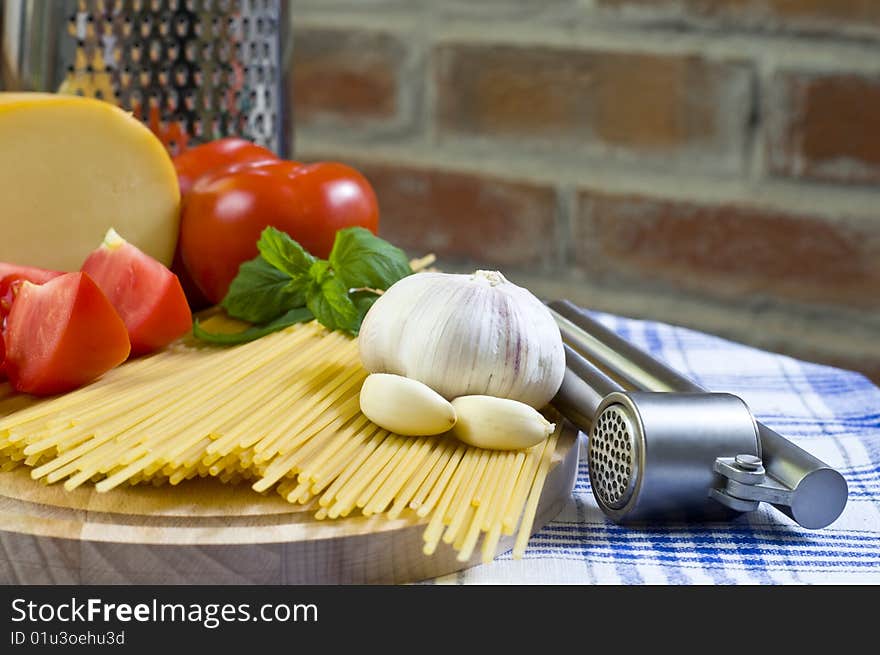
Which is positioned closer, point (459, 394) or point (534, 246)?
point (459, 394)

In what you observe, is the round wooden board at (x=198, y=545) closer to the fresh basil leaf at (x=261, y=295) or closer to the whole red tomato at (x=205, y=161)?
the fresh basil leaf at (x=261, y=295)

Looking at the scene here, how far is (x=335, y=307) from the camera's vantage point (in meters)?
0.75

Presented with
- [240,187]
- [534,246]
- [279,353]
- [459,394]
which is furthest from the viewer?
[534,246]

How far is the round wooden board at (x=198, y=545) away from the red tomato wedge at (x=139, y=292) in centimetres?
22

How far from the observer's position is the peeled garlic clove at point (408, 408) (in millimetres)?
572

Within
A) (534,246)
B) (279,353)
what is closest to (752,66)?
(534,246)

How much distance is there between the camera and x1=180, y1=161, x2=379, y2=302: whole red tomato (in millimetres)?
864

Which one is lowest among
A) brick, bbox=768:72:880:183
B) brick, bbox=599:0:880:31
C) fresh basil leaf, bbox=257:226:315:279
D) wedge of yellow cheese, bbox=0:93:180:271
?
fresh basil leaf, bbox=257:226:315:279

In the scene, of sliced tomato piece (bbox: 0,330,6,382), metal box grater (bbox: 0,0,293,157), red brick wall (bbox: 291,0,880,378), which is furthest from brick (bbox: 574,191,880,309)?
sliced tomato piece (bbox: 0,330,6,382)

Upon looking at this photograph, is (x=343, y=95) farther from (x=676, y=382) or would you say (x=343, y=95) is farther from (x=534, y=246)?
(x=676, y=382)

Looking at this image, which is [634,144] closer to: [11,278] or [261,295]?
[261,295]

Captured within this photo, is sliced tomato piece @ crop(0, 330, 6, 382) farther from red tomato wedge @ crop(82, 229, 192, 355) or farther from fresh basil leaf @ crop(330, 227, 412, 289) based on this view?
fresh basil leaf @ crop(330, 227, 412, 289)

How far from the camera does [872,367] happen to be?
123 centimetres

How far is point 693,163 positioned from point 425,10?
1.19 feet
